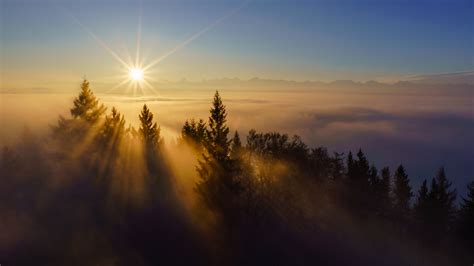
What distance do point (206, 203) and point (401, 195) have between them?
3212 centimetres

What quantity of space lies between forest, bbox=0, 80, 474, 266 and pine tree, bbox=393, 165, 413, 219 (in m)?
0.15

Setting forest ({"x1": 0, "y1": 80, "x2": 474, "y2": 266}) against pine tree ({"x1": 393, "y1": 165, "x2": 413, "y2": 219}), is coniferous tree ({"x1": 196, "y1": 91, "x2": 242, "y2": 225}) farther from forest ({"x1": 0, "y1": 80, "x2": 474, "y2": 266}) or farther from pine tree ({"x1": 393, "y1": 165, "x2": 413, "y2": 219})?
pine tree ({"x1": 393, "y1": 165, "x2": 413, "y2": 219})

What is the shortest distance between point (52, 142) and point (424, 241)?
4634 centimetres

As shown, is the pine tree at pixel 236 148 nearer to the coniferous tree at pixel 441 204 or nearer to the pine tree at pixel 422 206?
the pine tree at pixel 422 206

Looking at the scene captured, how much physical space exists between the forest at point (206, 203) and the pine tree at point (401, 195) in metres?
0.15

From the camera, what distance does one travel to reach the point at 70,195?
41.2 meters

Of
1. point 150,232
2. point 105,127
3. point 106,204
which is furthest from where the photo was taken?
point 105,127

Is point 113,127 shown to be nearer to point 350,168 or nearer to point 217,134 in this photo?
point 217,134

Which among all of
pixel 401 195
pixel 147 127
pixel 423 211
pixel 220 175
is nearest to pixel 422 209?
pixel 423 211

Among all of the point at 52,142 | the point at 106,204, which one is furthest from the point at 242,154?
the point at 52,142

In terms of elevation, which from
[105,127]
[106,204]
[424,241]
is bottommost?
[424,241]

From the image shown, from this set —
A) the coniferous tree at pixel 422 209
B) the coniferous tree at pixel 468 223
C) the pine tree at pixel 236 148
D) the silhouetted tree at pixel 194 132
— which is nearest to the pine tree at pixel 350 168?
the coniferous tree at pixel 422 209

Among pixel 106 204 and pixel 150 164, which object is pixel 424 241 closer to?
pixel 150 164

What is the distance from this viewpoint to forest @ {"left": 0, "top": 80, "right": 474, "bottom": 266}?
33.7 metres
